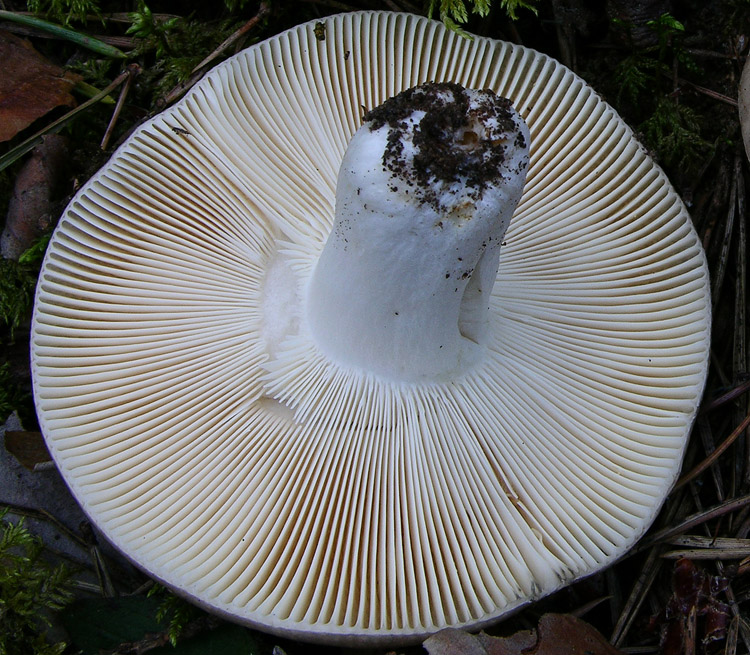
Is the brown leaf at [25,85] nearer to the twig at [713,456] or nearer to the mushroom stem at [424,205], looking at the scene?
the mushroom stem at [424,205]

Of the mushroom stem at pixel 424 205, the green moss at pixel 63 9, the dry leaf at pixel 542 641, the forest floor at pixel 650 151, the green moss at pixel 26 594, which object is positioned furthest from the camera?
the green moss at pixel 63 9

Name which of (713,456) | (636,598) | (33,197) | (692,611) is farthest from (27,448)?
(713,456)

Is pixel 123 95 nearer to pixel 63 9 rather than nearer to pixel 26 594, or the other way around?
pixel 63 9

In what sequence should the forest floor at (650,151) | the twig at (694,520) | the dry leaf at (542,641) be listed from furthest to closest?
the twig at (694,520), the forest floor at (650,151), the dry leaf at (542,641)

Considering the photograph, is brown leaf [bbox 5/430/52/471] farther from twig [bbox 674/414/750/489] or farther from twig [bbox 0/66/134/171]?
twig [bbox 674/414/750/489]

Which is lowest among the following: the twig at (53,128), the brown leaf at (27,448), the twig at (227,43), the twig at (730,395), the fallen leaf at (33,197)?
the brown leaf at (27,448)

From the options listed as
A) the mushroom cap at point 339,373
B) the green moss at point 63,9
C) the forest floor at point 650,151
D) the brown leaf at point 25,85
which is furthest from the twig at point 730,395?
the green moss at point 63,9

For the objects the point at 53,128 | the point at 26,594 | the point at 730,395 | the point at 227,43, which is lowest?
the point at 26,594
